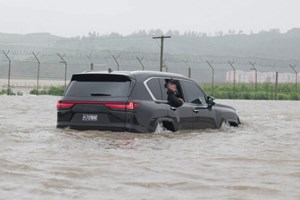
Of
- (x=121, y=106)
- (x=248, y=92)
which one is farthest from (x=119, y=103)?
(x=248, y=92)

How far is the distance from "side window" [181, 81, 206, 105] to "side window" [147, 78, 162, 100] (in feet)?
3.04

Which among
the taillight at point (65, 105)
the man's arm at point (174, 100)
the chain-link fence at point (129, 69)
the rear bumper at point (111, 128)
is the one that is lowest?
the rear bumper at point (111, 128)

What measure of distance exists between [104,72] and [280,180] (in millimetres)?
5156

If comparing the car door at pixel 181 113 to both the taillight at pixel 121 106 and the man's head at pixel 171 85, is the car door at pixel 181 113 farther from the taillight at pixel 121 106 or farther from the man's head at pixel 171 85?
the taillight at pixel 121 106

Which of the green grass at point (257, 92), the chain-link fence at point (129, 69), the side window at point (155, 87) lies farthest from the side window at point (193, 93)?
the green grass at point (257, 92)

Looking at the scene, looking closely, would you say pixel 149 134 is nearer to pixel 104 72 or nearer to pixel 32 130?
pixel 104 72

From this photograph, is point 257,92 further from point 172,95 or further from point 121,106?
point 121,106

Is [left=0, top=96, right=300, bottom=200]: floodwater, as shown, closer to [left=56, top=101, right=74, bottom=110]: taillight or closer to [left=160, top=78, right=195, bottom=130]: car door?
[left=160, top=78, right=195, bottom=130]: car door

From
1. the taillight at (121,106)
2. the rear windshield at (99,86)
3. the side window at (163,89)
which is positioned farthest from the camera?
the side window at (163,89)

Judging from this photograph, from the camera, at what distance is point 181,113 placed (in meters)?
13.5

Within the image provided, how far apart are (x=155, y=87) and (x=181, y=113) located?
0.82 metres

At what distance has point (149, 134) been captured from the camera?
12.6m

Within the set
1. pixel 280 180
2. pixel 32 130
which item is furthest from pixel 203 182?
pixel 32 130

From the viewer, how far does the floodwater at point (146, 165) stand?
7.34 metres
